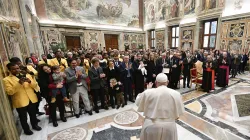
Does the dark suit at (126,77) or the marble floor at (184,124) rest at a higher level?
the dark suit at (126,77)

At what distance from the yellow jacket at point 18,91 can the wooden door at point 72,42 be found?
12.0 meters

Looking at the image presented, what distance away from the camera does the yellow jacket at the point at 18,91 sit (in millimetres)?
2584

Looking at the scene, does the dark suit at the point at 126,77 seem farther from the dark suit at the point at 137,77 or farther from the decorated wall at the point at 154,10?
the decorated wall at the point at 154,10

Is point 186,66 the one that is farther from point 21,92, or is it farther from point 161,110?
point 21,92

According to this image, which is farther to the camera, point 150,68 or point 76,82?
point 150,68

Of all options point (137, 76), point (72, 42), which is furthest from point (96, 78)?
point (72, 42)

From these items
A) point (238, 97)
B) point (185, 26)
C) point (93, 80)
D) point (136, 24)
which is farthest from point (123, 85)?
point (136, 24)

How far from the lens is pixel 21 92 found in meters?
2.87

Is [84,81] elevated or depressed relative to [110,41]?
depressed

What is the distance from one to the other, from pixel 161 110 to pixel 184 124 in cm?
219

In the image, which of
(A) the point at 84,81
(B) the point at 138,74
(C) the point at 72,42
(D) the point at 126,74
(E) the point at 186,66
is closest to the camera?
(A) the point at 84,81

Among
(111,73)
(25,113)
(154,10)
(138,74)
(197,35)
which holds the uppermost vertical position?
(154,10)

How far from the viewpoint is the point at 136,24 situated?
18672 mm

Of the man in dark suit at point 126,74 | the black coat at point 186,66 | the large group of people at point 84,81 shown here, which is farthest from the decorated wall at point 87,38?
the black coat at point 186,66
